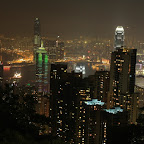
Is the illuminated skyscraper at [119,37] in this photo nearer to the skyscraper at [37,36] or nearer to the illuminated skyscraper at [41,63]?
the illuminated skyscraper at [41,63]

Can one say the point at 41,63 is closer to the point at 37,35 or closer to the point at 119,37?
the point at 37,35

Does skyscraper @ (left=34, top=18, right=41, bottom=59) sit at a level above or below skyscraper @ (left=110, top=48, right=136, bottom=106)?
above

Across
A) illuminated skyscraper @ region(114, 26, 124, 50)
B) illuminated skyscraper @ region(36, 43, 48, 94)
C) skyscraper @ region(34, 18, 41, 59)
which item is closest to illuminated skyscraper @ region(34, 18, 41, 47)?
skyscraper @ region(34, 18, 41, 59)

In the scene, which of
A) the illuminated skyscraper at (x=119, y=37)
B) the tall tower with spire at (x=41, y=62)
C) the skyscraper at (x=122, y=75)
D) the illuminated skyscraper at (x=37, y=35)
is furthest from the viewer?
the illuminated skyscraper at (x=37, y=35)

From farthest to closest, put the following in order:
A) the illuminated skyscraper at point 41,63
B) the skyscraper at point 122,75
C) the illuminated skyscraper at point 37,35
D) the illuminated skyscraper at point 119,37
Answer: the illuminated skyscraper at point 37,35
the illuminated skyscraper at point 41,63
the illuminated skyscraper at point 119,37
the skyscraper at point 122,75

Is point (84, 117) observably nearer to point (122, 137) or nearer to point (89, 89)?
point (89, 89)

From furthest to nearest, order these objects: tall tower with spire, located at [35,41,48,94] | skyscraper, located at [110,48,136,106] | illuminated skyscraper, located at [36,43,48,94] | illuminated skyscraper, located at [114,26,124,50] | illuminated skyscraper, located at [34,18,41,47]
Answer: illuminated skyscraper, located at [34,18,41,47], tall tower with spire, located at [35,41,48,94], illuminated skyscraper, located at [36,43,48,94], illuminated skyscraper, located at [114,26,124,50], skyscraper, located at [110,48,136,106]

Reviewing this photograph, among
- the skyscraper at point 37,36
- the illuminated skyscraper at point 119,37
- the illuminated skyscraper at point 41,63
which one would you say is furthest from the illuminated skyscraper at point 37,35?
the illuminated skyscraper at point 119,37

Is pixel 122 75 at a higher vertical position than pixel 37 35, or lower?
lower

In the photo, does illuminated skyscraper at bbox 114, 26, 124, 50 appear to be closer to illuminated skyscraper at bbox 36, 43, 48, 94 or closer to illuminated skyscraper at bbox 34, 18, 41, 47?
illuminated skyscraper at bbox 36, 43, 48, 94

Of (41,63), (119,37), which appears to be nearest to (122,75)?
(119,37)

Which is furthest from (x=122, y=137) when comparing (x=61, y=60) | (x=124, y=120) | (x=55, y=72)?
(x=61, y=60)
